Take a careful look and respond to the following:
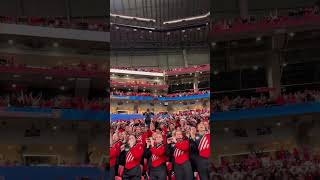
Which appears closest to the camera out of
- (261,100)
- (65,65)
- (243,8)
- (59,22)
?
(261,100)

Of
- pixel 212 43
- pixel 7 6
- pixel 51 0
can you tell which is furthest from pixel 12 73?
pixel 212 43

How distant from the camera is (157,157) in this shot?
665 cm

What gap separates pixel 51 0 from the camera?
10.6 meters

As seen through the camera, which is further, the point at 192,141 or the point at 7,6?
the point at 7,6

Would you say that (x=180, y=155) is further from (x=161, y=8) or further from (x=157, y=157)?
(x=161, y=8)

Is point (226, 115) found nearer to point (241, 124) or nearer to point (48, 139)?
point (241, 124)

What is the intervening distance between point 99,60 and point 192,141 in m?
2.83

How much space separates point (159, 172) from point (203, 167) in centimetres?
67

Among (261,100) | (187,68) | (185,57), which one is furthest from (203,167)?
(261,100)

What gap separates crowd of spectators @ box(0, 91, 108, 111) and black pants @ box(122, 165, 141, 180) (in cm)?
190

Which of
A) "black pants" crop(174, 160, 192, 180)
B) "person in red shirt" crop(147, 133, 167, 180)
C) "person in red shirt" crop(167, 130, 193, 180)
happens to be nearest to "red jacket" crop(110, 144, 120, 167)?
"person in red shirt" crop(147, 133, 167, 180)

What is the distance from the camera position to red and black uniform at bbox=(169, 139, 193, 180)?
6594 mm

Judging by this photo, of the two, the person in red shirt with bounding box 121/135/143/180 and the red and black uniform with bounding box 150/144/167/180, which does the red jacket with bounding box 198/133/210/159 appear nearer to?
the red and black uniform with bounding box 150/144/167/180

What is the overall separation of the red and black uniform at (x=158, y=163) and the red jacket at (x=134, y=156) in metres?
0.19
